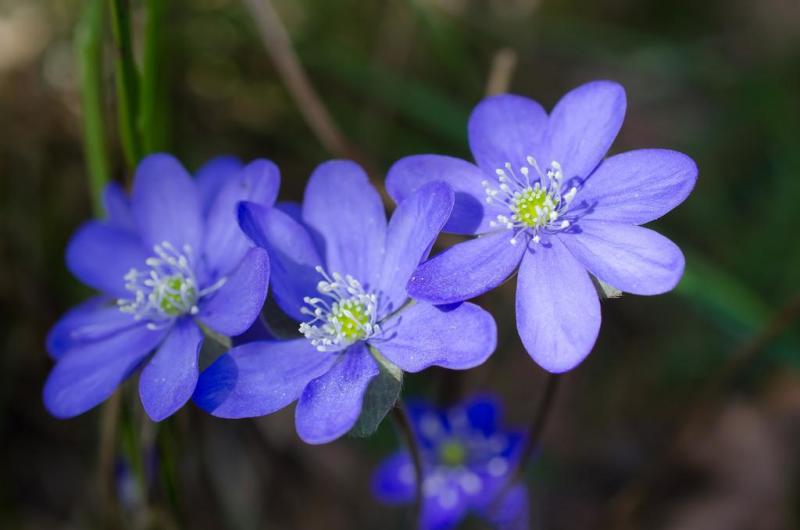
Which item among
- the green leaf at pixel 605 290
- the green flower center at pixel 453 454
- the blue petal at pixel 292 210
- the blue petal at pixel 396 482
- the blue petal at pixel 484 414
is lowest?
the green flower center at pixel 453 454

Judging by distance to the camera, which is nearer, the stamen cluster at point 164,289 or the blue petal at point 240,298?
the blue petal at point 240,298

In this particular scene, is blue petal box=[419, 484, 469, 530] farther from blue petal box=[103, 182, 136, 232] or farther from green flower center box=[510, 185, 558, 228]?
blue petal box=[103, 182, 136, 232]

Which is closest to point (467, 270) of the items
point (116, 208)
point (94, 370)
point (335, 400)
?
point (335, 400)

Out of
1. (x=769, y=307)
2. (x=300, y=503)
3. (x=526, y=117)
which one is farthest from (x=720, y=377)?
(x=300, y=503)

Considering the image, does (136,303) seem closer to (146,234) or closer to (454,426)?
(146,234)

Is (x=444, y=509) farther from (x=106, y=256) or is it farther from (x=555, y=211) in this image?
(x=106, y=256)

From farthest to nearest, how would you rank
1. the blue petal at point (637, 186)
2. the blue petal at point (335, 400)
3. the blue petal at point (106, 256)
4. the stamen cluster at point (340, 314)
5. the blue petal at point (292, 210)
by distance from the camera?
the blue petal at point (106, 256) → the blue petal at point (292, 210) → the stamen cluster at point (340, 314) → the blue petal at point (637, 186) → the blue petal at point (335, 400)

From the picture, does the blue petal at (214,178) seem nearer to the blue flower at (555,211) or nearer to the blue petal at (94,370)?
the blue petal at (94,370)

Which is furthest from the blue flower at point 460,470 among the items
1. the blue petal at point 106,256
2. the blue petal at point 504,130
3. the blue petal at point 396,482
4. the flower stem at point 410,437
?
the blue petal at point 106,256
